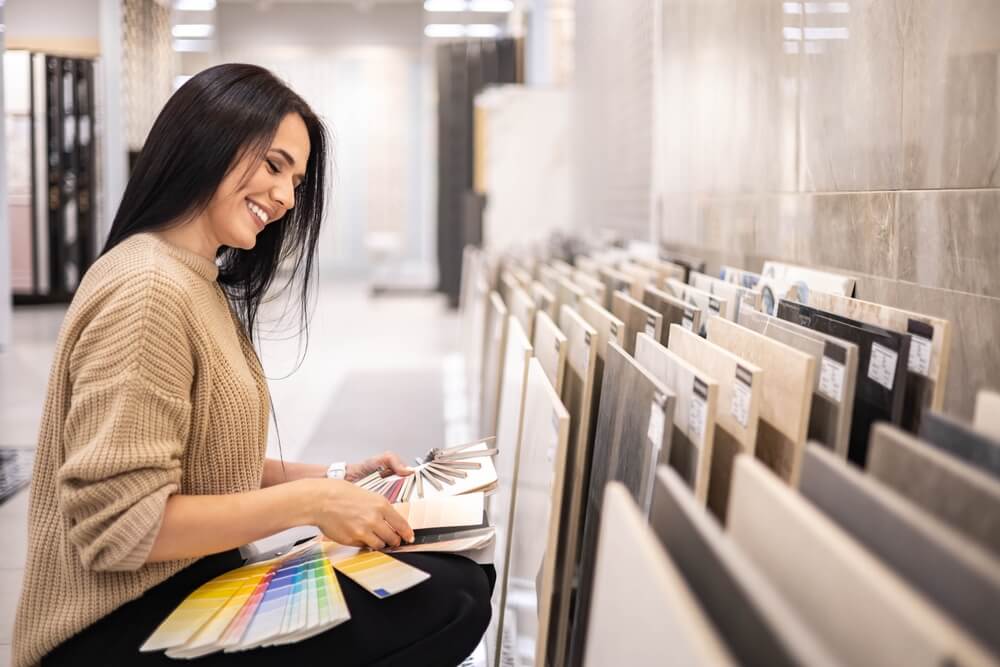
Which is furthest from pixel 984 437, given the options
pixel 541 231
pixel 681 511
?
pixel 541 231

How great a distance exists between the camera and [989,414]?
1.02 m

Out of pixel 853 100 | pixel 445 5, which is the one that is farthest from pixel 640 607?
pixel 445 5

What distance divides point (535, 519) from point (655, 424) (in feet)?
1.85

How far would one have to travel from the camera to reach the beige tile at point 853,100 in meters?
1.99

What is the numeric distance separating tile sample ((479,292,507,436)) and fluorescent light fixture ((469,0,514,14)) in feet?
34.3

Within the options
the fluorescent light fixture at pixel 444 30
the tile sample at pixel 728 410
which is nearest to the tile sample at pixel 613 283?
the tile sample at pixel 728 410

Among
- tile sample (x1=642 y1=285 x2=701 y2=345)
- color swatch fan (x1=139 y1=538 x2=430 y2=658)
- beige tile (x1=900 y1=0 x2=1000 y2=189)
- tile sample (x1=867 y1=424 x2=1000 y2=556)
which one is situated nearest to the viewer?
tile sample (x1=867 y1=424 x2=1000 y2=556)

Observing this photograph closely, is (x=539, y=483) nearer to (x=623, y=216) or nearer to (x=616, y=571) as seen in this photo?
(x=616, y=571)

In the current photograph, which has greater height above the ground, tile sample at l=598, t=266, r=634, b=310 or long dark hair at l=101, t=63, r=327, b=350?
long dark hair at l=101, t=63, r=327, b=350

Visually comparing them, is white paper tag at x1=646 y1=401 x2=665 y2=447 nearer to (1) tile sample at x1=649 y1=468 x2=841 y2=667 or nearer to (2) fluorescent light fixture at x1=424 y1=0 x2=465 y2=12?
(1) tile sample at x1=649 y1=468 x2=841 y2=667

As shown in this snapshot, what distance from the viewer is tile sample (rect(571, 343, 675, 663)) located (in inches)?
50.7

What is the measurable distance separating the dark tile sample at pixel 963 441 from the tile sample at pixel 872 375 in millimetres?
322

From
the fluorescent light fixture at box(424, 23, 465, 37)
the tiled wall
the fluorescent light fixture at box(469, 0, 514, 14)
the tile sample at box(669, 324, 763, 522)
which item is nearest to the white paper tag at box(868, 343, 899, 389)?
the tile sample at box(669, 324, 763, 522)

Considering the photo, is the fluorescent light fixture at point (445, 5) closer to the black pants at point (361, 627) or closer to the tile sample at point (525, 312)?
the tile sample at point (525, 312)
